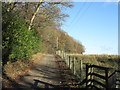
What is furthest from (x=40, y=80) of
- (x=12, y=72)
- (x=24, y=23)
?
(x=24, y=23)

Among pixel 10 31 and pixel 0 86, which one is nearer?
pixel 0 86

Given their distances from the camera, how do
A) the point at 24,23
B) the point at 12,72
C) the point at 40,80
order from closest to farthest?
the point at 40,80, the point at 12,72, the point at 24,23

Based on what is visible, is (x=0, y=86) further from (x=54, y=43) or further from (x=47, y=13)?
(x=54, y=43)

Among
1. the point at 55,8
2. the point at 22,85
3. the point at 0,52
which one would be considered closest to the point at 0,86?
the point at 22,85

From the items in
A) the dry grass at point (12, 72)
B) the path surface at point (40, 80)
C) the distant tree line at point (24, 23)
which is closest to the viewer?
the path surface at point (40, 80)

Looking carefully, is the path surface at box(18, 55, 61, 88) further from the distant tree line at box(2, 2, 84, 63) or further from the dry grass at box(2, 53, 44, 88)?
the distant tree line at box(2, 2, 84, 63)

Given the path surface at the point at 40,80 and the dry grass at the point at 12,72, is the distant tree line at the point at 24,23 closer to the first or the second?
the dry grass at the point at 12,72

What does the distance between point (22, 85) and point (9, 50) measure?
403 cm

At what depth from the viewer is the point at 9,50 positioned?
1174 cm

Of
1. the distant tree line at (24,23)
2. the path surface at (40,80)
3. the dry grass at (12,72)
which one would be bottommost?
the path surface at (40,80)

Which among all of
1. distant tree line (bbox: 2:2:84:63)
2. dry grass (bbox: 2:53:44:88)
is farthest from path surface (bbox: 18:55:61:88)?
distant tree line (bbox: 2:2:84:63)

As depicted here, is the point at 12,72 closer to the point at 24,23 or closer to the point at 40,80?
the point at 40,80

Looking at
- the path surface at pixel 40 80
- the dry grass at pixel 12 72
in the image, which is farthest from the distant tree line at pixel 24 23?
the path surface at pixel 40 80

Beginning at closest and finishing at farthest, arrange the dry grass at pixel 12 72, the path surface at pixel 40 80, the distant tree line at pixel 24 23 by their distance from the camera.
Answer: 1. the path surface at pixel 40 80
2. the dry grass at pixel 12 72
3. the distant tree line at pixel 24 23
